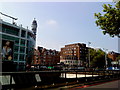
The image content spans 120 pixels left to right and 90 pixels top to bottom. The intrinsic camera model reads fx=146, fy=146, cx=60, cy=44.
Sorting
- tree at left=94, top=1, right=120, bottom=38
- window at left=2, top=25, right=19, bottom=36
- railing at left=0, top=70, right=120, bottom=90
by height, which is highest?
window at left=2, top=25, right=19, bottom=36

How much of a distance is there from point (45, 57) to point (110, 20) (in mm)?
100342

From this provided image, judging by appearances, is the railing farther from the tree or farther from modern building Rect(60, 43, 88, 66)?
modern building Rect(60, 43, 88, 66)

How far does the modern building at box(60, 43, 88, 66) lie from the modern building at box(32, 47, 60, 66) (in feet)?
26.3

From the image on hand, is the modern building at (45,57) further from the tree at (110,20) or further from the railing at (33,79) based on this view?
the railing at (33,79)

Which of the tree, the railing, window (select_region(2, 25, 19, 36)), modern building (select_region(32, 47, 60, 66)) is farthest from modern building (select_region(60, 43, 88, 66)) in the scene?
the railing

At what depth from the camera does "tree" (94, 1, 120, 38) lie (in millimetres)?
16458

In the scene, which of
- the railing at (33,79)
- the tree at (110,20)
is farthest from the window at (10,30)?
the railing at (33,79)

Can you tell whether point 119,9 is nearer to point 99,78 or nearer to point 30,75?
point 99,78

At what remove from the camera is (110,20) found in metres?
16.7


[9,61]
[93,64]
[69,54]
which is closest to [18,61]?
[9,61]

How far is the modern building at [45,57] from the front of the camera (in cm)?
11312

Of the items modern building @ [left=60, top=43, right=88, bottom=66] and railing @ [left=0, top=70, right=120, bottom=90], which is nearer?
railing @ [left=0, top=70, right=120, bottom=90]

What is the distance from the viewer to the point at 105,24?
17.4 metres

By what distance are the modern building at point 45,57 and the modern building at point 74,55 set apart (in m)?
8.01
